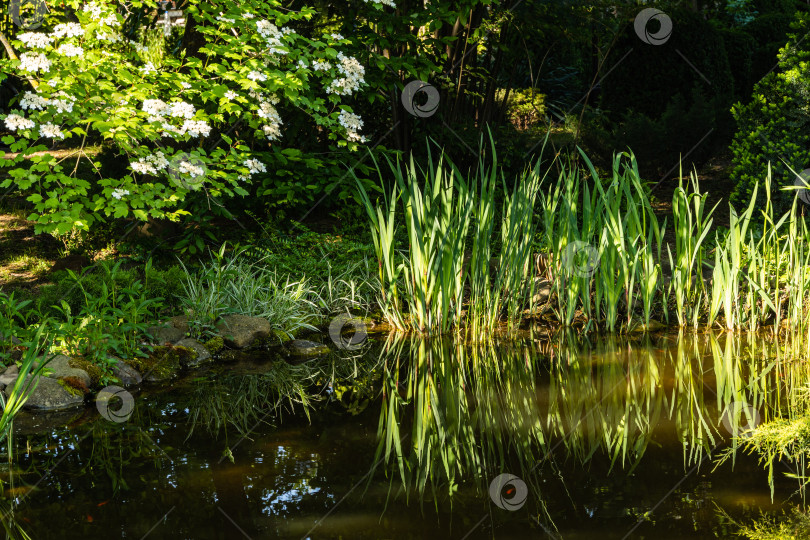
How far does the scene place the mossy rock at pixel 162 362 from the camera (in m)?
3.99

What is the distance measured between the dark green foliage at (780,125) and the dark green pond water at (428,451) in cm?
201

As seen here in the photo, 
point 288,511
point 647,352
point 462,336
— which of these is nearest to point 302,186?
point 462,336

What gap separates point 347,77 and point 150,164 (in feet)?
4.68

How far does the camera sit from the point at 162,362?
13.4 feet

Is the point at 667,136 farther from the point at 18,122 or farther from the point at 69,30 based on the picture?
the point at 18,122

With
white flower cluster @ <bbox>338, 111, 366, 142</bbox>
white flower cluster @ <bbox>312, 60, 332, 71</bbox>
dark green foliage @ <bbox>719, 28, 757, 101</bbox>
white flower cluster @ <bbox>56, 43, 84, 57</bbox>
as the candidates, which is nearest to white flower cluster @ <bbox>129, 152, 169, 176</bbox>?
white flower cluster @ <bbox>56, 43, 84, 57</bbox>

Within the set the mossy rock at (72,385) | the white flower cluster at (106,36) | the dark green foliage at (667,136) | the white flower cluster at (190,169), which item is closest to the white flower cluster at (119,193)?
the white flower cluster at (190,169)

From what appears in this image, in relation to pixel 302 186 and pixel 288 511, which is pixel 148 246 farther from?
pixel 288 511

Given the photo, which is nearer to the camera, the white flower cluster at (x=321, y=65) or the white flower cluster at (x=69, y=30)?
the white flower cluster at (x=69, y=30)

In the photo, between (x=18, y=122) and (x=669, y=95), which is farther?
(x=669, y=95)

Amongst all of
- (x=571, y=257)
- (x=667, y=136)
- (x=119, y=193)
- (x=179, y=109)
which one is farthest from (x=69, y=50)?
(x=667, y=136)

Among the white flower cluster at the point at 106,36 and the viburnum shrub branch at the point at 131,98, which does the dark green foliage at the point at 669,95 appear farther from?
the white flower cluster at the point at 106,36

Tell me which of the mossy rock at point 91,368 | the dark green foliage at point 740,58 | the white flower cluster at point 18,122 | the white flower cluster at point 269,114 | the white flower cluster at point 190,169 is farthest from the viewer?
the dark green foliage at point 740,58

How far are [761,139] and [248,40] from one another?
3867mm
